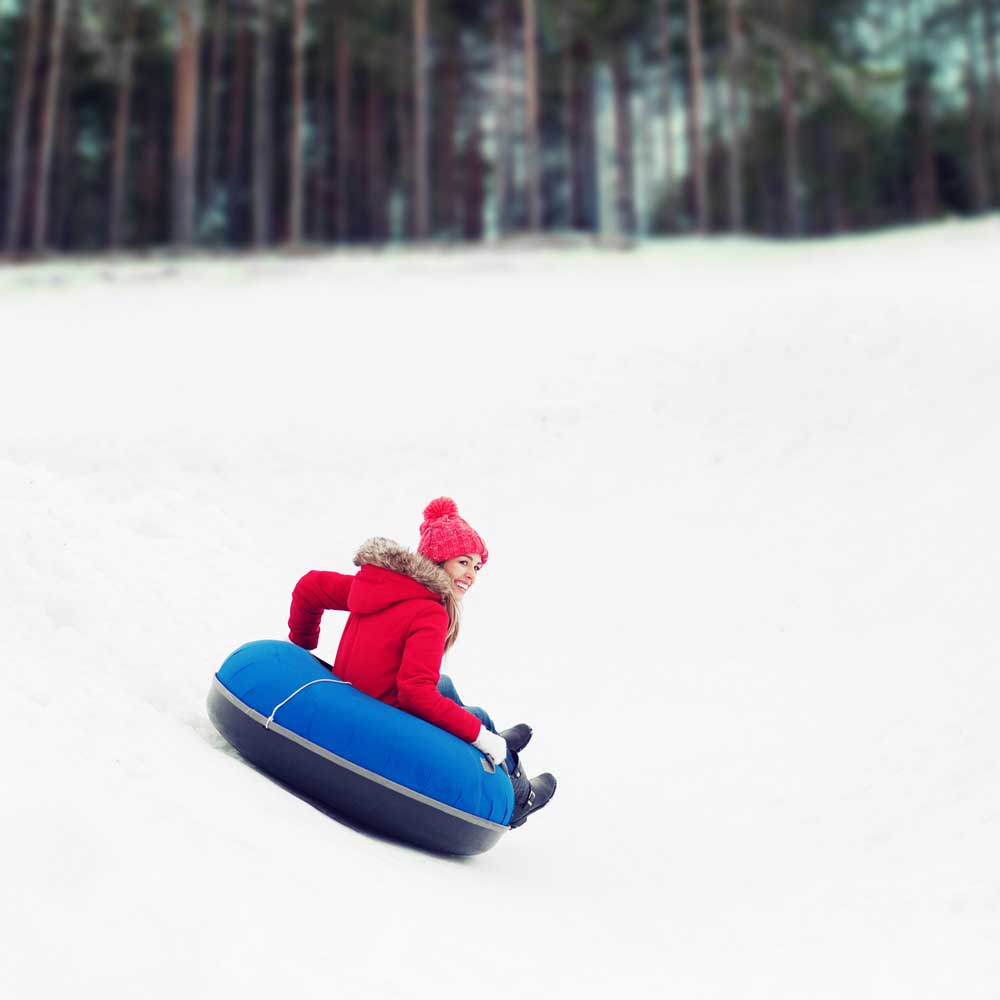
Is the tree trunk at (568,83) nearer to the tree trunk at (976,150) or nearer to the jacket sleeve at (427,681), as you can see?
the tree trunk at (976,150)

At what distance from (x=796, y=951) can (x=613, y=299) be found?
42.9ft

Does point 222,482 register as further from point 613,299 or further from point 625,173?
point 625,173

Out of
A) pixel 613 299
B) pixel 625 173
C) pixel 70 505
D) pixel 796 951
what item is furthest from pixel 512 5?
pixel 796 951

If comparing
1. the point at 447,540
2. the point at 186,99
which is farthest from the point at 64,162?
the point at 447,540

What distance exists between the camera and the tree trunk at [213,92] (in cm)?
2700

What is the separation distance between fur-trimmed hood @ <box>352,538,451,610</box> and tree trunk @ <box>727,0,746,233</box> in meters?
22.4

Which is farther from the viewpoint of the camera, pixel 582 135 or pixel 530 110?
pixel 582 135

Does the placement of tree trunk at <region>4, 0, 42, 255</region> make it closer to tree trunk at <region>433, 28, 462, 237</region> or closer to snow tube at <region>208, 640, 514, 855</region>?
tree trunk at <region>433, 28, 462, 237</region>

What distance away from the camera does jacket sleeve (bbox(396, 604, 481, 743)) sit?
4.01 metres

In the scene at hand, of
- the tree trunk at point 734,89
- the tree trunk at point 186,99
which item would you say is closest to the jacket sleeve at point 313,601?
the tree trunk at point 186,99

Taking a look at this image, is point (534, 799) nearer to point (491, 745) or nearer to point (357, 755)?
point (491, 745)

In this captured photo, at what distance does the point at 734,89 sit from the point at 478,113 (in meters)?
7.60

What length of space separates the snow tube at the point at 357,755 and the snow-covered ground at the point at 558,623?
0.60 feet

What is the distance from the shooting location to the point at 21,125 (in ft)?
80.2
